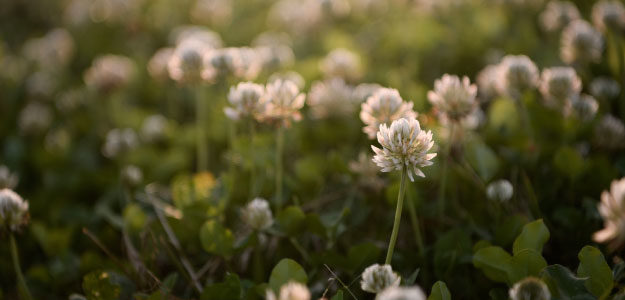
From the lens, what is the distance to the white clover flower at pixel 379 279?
1.13 m

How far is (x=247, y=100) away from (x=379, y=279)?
0.63 metres

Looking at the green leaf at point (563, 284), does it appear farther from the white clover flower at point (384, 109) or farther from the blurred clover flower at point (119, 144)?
the blurred clover flower at point (119, 144)

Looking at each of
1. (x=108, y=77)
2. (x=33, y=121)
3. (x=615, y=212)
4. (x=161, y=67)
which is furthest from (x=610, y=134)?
(x=33, y=121)

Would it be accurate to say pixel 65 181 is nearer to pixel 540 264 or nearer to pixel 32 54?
pixel 32 54

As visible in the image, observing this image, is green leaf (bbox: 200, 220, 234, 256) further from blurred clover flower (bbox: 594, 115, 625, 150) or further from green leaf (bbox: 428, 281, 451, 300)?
blurred clover flower (bbox: 594, 115, 625, 150)

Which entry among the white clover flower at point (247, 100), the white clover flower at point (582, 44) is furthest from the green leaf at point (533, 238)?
the white clover flower at point (582, 44)

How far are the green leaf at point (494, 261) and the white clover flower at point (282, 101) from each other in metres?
0.60

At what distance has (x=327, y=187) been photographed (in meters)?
1.86

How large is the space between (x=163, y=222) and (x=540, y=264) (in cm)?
106

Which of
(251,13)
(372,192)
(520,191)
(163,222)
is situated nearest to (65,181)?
(163,222)

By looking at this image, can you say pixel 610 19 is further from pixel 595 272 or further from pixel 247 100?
pixel 247 100

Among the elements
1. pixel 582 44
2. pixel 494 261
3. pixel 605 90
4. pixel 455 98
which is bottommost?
pixel 494 261

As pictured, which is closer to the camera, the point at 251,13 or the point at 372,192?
the point at 372,192

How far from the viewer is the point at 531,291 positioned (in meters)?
1.03
